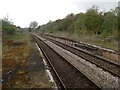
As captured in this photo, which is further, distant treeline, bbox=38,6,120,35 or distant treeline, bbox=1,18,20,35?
distant treeline, bbox=1,18,20,35

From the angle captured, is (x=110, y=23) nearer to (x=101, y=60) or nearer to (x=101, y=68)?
(x=101, y=60)

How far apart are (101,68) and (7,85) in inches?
263

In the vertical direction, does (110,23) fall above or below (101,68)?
above

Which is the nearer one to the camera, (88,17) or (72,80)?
A: (72,80)

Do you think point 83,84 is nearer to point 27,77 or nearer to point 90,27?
point 27,77

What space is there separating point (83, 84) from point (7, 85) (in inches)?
161

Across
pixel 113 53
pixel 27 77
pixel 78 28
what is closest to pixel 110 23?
pixel 78 28

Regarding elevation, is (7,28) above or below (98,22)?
below

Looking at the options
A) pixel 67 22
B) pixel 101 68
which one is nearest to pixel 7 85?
pixel 101 68

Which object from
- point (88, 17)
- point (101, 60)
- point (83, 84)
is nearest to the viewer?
point (83, 84)

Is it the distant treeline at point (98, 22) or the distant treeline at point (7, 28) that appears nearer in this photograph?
the distant treeline at point (98, 22)

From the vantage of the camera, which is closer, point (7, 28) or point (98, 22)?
point (98, 22)

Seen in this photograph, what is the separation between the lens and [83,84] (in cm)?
1177

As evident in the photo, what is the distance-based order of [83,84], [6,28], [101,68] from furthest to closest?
[6,28]
[101,68]
[83,84]
